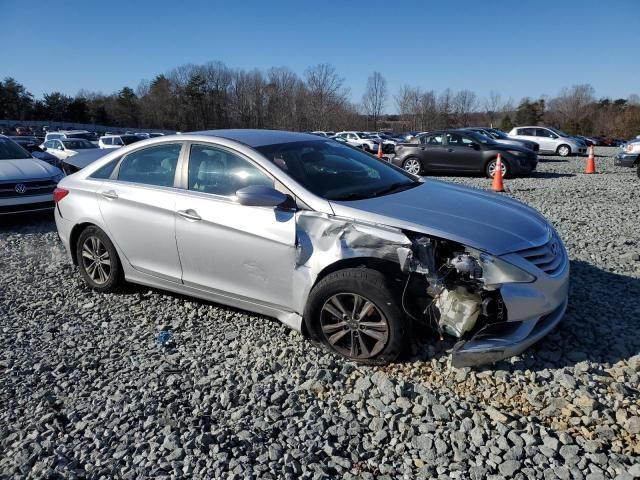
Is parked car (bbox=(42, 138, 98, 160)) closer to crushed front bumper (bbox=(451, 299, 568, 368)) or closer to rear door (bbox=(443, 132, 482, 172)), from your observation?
rear door (bbox=(443, 132, 482, 172))

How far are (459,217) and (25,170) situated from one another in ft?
26.1

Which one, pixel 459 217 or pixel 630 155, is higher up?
pixel 459 217

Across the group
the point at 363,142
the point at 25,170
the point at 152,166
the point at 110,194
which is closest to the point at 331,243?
the point at 152,166

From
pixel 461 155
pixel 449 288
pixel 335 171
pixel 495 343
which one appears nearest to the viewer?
pixel 495 343

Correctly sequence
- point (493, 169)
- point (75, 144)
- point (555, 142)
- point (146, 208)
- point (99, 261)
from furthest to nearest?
point (555, 142), point (75, 144), point (493, 169), point (99, 261), point (146, 208)

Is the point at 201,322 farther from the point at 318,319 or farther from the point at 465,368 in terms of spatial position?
the point at 465,368

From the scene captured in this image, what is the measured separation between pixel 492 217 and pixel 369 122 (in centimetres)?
8029

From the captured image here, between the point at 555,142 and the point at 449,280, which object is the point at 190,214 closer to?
the point at 449,280

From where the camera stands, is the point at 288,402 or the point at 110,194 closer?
the point at 288,402

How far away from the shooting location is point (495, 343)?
10.0 ft

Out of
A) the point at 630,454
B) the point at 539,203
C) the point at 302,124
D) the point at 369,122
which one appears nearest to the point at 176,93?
the point at 302,124

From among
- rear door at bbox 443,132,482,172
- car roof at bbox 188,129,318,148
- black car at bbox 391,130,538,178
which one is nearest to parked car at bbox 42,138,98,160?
black car at bbox 391,130,538,178

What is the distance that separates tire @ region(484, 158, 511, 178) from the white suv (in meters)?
10.7

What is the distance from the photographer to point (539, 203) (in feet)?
31.0
